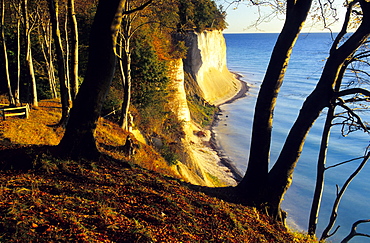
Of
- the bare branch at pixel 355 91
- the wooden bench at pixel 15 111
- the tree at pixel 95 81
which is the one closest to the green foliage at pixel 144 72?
the wooden bench at pixel 15 111

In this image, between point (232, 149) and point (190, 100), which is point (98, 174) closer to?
point (232, 149)

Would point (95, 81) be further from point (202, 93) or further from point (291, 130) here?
point (202, 93)

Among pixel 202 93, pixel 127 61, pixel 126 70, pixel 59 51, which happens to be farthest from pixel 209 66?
pixel 59 51

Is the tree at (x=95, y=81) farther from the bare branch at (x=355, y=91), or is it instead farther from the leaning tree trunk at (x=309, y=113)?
the bare branch at (x=355, y=91)

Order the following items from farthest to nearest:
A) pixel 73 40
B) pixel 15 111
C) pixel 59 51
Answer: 1. pixel 15 111
2. pixel 59 51
3. pixel 73 40

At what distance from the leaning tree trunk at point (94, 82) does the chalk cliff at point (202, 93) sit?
10336mm

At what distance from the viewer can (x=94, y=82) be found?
5.92 meters

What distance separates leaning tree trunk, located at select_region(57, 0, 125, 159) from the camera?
571cm

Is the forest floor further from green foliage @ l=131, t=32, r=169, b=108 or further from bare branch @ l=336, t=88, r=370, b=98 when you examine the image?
green foliage @ l=131, t=32, r=169, b=108

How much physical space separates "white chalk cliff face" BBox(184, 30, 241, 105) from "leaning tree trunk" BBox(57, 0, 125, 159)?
1420 inches

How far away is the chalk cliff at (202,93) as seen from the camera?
2136 cm

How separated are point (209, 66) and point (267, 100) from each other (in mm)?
41618

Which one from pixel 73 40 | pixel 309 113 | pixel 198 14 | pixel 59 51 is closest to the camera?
pixel 309 113

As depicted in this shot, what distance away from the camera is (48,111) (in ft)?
46.3
